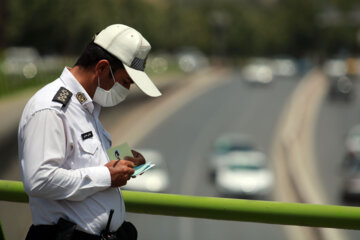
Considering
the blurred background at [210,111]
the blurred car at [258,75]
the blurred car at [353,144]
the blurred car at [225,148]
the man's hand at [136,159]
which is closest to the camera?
the man's hand at [136,159]

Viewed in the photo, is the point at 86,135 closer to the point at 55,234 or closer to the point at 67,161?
the point at 67,161

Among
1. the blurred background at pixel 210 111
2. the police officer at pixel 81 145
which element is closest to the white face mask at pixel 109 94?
the police officer at pixel 81 145

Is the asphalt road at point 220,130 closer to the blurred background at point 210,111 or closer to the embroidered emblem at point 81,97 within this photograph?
the blurred background at point 210,111

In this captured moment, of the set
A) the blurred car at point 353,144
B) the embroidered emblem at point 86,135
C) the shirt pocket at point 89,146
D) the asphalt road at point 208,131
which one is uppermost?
the embroidered emblem at point 86,135

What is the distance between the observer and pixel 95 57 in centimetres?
365

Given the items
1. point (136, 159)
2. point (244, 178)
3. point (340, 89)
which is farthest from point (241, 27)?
point (136, 159)

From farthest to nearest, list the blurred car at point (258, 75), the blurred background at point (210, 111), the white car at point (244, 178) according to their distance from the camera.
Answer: the blurred car at point (258, 75), the white car at point (244, 178), the blurred background at point (210, 111)

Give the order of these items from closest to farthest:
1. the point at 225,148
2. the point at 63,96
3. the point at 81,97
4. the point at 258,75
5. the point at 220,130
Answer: the point at 63,96
the point at 81,97
the point at 225,148
the point at 220,130
the point at 258,75

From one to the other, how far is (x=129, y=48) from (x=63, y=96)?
0.41m

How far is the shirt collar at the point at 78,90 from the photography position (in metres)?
3.63

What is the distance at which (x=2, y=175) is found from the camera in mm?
22344

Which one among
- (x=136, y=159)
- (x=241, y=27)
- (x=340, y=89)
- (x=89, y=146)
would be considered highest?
(x=89, y=146)

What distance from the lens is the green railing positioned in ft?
13.1

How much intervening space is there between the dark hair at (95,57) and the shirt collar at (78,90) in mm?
88
